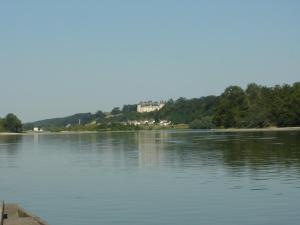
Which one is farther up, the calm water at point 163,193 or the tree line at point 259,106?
the tree line at point 259,106

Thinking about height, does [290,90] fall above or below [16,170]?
above

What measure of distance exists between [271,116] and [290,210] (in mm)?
156373

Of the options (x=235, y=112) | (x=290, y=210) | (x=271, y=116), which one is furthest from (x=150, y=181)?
(x=235, y=112)

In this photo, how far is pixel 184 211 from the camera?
21.8 m

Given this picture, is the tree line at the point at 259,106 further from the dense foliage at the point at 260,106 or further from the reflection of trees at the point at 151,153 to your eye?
the reflection of trees at the point at 151,153

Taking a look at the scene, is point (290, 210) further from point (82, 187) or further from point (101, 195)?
point (82, 187)

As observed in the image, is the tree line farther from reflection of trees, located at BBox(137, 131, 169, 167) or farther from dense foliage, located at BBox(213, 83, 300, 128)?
reflection of trees, located at BBox(137, 131, 169, 167)

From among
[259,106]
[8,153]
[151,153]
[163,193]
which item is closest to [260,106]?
[259,106]

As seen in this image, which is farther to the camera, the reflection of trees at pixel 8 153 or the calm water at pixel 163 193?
the reflection of trees at pixel 8 153

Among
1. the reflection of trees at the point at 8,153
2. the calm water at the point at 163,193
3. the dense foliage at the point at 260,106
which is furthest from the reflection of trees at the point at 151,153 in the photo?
the dense foliage at the point at 260,106

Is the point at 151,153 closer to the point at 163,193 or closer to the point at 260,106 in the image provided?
the point at 163,193

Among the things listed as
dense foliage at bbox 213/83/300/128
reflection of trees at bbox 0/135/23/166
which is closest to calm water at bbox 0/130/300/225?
reflection of trees at bbox 0/135/23/166

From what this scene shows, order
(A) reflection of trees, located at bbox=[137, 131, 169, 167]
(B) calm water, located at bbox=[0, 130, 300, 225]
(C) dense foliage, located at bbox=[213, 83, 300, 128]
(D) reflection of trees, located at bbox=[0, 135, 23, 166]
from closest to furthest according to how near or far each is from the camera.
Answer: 1. (B) calm water, located at bbox=[0, 130, 300, 225]
2. (A) reflection of trees, located at bbox=[137, 131, 169, 167]
3. (D) reflection of trees, located at bbox=[0, 135, 23, 166]
4. (C) dense foliage, located at bbox=[213, 83, 300, 128]

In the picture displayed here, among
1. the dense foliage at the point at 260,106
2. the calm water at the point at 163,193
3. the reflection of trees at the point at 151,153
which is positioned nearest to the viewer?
the calm water at the point at 163,193
